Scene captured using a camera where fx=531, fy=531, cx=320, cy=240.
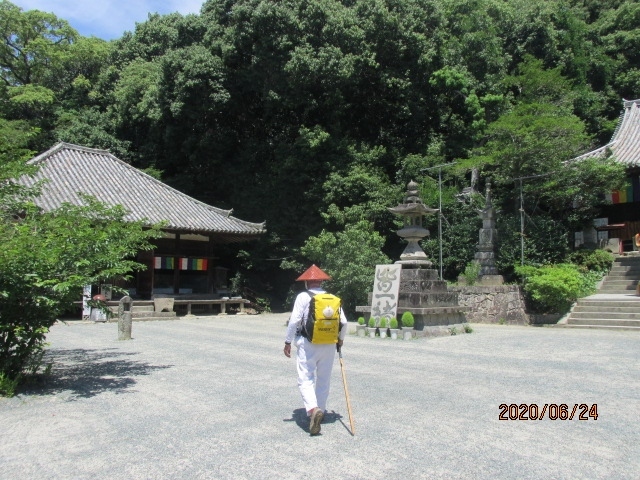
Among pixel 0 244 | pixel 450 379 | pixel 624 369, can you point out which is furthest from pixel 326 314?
pixel 624 369

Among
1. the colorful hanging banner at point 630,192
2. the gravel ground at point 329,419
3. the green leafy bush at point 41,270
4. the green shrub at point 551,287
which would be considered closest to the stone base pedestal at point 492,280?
the green shrub at point 551,287

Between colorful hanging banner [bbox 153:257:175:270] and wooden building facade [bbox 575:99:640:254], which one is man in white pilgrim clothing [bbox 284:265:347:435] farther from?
wooden building facade [bbox 575:99:640:254]

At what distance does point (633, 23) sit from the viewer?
31.7 meters

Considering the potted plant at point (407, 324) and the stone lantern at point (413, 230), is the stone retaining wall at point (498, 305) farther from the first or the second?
the potted plant at point (407, 324)

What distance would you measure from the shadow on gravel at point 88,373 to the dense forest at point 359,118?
10302 millimetres

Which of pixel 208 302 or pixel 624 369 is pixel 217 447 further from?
pixel 208 302

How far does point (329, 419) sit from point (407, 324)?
7433 mm

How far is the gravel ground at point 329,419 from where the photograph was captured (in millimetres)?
4215

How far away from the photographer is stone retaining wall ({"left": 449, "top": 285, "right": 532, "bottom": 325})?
16.7m

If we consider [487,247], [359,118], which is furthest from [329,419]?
[359,118]

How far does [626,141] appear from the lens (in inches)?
924

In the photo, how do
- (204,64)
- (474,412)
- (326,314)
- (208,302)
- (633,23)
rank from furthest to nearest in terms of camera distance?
1. (633,23)
2. (204,64)
3. (208,302)
4. (474,412)
5. (326,314)

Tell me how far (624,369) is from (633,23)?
31123 mm
